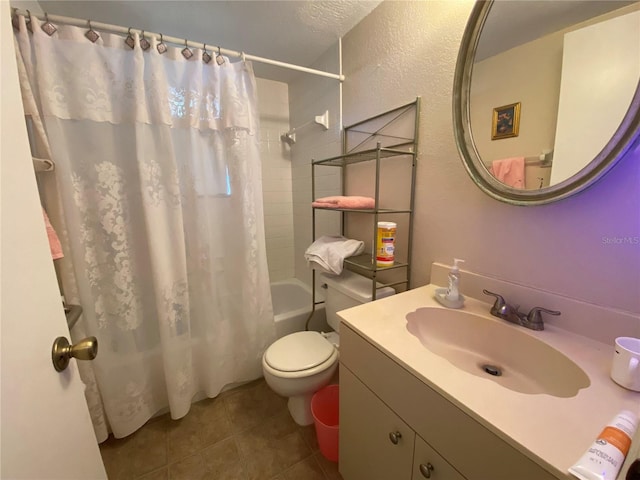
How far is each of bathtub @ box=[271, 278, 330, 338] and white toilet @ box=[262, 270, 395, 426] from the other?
340 millimetres

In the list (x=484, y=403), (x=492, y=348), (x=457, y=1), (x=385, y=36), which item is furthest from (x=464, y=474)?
(x=385, y=36)

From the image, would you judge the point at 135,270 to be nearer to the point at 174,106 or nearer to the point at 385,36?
the point at 174,106

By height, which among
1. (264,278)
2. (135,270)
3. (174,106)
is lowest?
(264,278)

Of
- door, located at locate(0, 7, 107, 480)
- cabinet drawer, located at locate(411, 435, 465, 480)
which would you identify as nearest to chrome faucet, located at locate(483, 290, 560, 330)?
cabinet drawer, located at locate(411, 435, 465, 480)

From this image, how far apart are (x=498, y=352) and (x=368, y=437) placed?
1.71ft

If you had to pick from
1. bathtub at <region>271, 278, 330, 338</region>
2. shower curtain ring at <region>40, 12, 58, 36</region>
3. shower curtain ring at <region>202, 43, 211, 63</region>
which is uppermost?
shower curtain ring at <region>202, 43, 211, 63</region>

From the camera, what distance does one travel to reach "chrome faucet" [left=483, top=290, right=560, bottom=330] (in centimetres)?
78

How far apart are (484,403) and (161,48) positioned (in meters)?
1.75

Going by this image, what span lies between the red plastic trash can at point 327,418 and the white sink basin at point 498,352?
65 cm

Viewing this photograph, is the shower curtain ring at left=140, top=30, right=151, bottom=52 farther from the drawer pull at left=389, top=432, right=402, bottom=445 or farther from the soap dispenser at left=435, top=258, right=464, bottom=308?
the drawer pull at left=389, top=432, right=402, bottom=445

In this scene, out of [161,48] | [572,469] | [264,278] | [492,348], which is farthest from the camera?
[264,278]

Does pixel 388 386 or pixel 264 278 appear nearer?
pixel 388 386

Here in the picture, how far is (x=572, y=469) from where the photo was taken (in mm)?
381

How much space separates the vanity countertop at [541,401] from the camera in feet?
1.43
